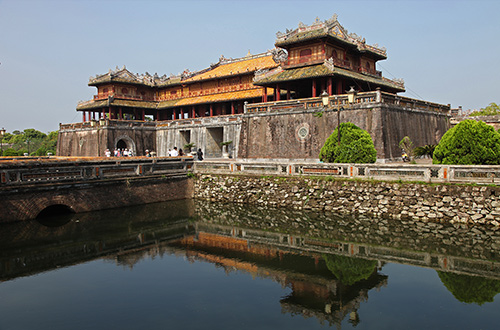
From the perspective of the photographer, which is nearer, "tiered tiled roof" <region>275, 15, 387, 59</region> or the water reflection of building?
the water reflection of building

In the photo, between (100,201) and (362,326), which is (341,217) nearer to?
(362,326)

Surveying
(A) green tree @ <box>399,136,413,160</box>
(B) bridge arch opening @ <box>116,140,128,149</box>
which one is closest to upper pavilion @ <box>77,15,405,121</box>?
(B) bridge arch opening @ <box>116,140,128,149</box>

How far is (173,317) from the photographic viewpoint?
26.9 feet

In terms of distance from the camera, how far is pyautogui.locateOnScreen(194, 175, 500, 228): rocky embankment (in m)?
14.2

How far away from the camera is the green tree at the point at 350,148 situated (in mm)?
18234

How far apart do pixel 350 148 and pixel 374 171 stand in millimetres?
1985

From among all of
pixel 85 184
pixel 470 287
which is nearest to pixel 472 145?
pixel 470 287

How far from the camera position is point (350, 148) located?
60.4ft

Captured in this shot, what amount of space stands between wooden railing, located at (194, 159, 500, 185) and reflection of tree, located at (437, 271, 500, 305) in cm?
535

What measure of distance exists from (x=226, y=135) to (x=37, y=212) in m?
20.7

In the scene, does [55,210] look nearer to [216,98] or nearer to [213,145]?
[213,145]

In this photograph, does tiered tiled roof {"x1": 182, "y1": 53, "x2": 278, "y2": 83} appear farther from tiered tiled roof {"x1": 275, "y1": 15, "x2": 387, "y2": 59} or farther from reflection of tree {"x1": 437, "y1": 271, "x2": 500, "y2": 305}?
reflection of tree {"x1": 437, "y1": 271, "x2": 500, "y2": 305}

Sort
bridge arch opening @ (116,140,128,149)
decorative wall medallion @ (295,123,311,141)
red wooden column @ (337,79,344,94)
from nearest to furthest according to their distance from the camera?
decorative wall medallion @ (295,123,311,141) → red wooden column @ (337,79,344,94) → bridge arch opening @ (116,140,128,149)

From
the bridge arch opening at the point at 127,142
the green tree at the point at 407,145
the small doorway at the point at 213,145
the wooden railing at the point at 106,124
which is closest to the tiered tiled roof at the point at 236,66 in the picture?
the small doorway at the point at 213,145
